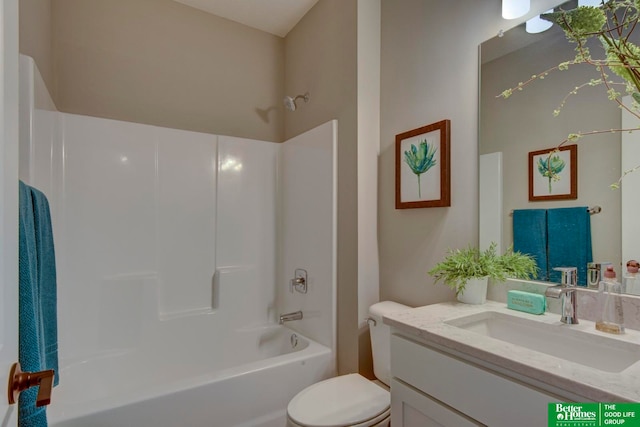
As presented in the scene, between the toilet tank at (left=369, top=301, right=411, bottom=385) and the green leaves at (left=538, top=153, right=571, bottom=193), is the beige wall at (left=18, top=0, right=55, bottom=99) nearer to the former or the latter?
the toilet tank at (left=369, top=301, right=411, bottom=385)

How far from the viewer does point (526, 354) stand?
863 mm

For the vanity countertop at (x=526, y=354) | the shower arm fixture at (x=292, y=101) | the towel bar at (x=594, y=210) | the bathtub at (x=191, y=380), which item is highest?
the shower arm fixture at (x=292, y=101)

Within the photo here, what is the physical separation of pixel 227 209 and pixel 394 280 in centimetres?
130

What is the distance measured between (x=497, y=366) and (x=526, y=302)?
0.47m

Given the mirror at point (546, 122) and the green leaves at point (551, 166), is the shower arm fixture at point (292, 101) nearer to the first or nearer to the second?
the mirror at point (546, 122)

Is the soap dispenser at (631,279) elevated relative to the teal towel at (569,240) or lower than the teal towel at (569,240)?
lower

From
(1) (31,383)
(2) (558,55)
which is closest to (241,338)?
(1) (31,383)

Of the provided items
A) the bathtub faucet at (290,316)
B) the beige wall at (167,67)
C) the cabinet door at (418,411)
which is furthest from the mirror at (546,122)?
the beige wall at (167,67)

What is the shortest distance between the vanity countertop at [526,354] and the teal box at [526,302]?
0.02 meters

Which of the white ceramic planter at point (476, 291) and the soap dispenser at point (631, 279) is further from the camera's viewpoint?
the white ceramic planter at point (476, 291)

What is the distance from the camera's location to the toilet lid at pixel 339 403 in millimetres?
1382

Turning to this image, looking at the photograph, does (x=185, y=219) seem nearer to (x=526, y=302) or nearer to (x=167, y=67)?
(x=167, y=67)

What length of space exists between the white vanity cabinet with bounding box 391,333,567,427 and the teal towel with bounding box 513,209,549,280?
584mm

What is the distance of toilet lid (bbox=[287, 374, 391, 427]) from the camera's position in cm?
138
